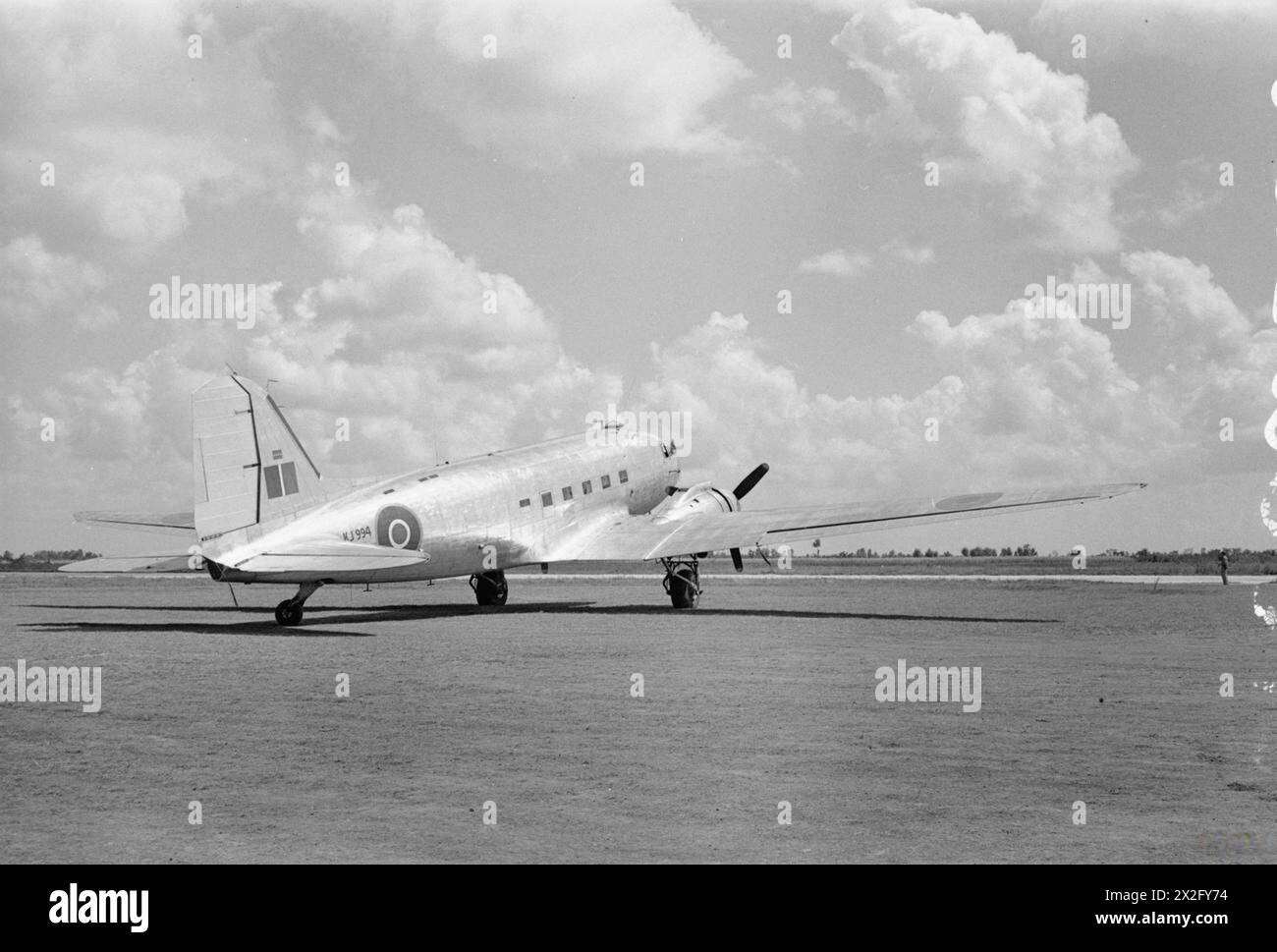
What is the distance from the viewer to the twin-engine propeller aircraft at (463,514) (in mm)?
32500

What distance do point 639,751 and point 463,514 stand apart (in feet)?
80.1

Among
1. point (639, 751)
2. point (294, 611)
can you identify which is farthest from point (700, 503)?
point (639, 751)

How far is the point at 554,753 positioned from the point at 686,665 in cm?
972

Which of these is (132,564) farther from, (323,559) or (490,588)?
(490,588)

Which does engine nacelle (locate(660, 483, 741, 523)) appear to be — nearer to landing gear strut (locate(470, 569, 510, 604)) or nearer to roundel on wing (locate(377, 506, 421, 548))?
landing gear strut (locate(470, 569, 510, 604))

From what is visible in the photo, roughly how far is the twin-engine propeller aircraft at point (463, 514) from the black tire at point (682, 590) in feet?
0.16

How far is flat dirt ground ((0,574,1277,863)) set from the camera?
1072 centimetres

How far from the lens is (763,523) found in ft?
135

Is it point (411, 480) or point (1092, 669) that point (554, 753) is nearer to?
point (1092, 669)

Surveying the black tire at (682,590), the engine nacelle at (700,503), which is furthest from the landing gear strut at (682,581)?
the engine nacelle at (700,503)

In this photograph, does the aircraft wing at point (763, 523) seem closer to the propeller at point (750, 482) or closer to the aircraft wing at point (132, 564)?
the propeller at point (750, 482)

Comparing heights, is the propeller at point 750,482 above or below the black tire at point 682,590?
above

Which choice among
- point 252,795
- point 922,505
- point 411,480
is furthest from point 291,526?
point 252,795

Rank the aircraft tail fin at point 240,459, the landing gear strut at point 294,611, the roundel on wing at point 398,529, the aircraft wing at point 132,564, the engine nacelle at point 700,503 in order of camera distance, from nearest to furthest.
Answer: the aircraft tail fin at point 240,459, the aircraft wing at point 132,564, the landing gear strut at point 294,611, the roundel on wing at point 398,529, the engine nacelle at point 700,503
